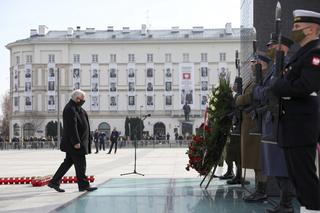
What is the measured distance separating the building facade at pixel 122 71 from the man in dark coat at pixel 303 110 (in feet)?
282

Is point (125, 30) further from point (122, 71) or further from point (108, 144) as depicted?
point (108, 144)

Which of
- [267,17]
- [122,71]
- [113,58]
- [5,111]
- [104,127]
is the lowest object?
Answer: [104,127]

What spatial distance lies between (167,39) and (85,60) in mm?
15220

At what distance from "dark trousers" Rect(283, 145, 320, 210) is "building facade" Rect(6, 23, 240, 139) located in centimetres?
8619

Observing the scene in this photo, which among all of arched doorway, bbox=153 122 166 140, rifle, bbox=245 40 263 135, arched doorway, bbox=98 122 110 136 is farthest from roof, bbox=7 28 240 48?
rifle, bbox=245 40 263 135

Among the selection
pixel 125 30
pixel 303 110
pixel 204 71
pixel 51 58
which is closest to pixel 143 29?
pixel 125 30

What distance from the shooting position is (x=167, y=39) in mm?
92438

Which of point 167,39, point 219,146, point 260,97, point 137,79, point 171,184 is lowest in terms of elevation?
point 171,184

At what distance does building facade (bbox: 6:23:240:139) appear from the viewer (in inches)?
3610

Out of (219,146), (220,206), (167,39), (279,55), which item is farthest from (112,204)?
(167,39)

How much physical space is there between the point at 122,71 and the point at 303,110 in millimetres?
89474

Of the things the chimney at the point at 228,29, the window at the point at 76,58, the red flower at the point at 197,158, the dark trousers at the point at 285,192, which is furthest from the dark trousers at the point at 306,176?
the chimney at the point at 228,29

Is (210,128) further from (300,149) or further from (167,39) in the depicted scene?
(167,39)

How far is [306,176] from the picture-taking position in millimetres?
4625
